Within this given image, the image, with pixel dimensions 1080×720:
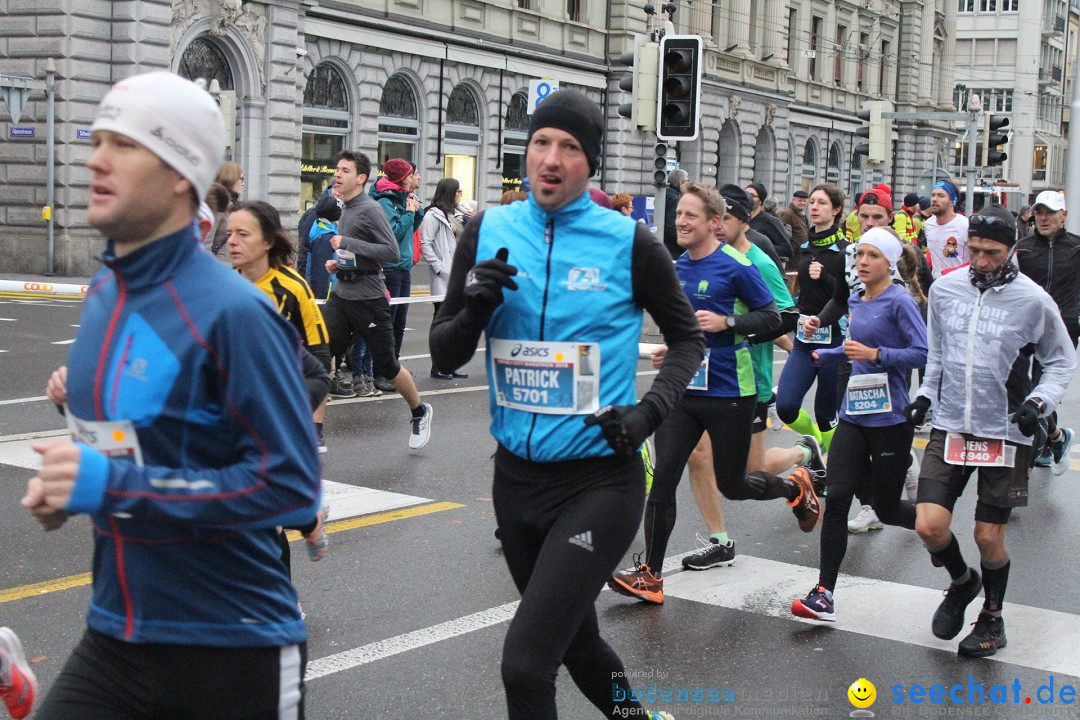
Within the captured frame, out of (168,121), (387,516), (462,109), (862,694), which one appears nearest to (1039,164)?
(462,109)

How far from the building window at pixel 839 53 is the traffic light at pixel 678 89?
44044 millimetres

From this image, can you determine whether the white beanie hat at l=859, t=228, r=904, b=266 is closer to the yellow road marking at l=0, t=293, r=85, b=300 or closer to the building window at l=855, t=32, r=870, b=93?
the yellow road marking at l=0, t=293, r=85, b=300

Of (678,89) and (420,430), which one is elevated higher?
(678,89)

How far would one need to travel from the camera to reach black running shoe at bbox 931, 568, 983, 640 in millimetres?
5617

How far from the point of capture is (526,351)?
3.70m

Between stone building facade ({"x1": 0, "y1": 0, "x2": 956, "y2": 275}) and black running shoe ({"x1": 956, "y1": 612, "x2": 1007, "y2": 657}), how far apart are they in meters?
11.3

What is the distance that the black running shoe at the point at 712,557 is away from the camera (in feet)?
21.9

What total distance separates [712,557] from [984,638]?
155 centimetres

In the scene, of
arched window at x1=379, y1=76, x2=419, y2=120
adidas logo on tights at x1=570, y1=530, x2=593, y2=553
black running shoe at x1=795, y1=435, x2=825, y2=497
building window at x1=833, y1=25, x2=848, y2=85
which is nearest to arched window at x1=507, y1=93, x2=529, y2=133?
arched window at x1=379, y1=76, x2=419, y2=120

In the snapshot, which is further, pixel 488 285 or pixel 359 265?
pixel 359 265

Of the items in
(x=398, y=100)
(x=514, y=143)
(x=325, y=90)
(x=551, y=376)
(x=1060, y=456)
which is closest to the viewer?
(x=551, y=376)

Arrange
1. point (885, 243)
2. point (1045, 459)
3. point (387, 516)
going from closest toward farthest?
point (885, 243), point (387, 516), point (1045, 459)

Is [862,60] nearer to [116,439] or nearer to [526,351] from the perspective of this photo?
[526,351]

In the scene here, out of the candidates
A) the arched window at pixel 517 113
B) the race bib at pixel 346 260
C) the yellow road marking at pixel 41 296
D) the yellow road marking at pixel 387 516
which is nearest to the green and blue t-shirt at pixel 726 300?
the yellow road marking at pixel 387 516
